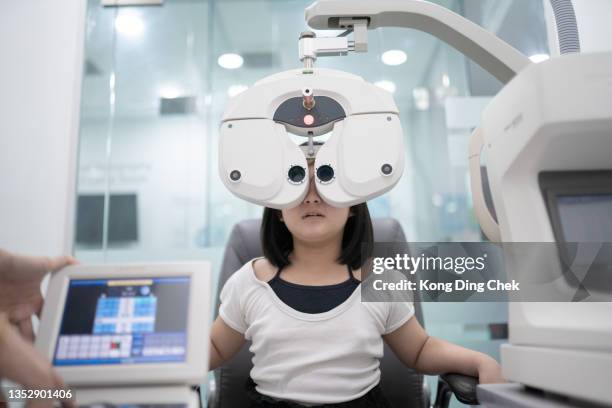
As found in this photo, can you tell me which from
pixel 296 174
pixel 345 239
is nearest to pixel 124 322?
pixel 296 174

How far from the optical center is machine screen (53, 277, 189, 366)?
610mm

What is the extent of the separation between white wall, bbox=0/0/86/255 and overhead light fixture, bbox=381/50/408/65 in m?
1.59

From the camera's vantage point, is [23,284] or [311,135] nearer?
[23,284]

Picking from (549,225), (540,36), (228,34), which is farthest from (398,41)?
(549,225)

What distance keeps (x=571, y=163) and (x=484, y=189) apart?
0.18m

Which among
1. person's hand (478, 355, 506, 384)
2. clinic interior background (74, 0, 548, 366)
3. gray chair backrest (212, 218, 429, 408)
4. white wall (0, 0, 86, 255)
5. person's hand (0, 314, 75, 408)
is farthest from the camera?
clinic interior background (74, 0, 548, 366)

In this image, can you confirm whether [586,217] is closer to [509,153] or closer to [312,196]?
[509,153]

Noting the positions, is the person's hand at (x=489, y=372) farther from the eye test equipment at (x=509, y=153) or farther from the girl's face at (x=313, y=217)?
the girl's face at (x=313, y=217)

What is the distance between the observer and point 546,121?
1.92 feet

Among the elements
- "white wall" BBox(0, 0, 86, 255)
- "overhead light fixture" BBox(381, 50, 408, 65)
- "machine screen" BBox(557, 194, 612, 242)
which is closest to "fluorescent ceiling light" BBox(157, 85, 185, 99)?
"white wall" BBox(0, 0, 86, 255)

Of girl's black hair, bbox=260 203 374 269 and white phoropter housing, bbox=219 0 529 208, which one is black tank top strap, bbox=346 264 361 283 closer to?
girl's black hair, bbox=260 203 374 269

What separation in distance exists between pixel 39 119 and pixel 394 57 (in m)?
1.88

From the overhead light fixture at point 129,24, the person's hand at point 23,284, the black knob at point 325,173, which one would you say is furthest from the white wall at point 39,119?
the black knob at point 325,173

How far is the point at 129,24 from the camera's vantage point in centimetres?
260
